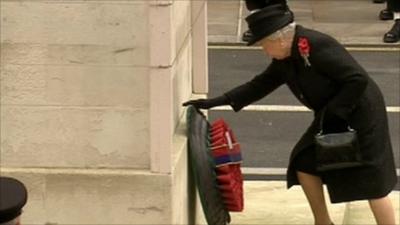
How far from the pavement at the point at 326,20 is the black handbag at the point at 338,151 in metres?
8.83

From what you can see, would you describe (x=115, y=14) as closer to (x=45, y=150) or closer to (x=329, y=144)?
(x=45, y=150)

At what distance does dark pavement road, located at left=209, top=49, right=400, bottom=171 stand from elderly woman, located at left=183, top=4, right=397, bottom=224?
277 centimetres

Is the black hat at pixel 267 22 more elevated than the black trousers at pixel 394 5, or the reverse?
the black hat at pixel 267 22

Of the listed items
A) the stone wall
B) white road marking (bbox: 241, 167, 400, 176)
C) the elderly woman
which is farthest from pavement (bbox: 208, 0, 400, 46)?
the stone wall

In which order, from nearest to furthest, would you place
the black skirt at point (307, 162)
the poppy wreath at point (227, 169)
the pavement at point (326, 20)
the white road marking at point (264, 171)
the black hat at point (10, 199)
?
the black hat at point (10, 199)
the poppy wreath at point (227, 169)
the black skirt at point (307, 162)
the white road marking at point (264, 171)
the pavement at point (326, 20)

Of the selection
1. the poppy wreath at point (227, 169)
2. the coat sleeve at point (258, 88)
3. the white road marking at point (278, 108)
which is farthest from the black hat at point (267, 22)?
the white road marking at point (278, 108)

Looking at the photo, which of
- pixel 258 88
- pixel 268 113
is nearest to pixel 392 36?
pixel 268 113

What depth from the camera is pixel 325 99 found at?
6.14m

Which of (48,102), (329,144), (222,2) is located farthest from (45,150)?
(222,2)

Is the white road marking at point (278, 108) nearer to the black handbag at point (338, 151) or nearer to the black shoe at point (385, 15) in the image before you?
the black handbag at point (338, 151)

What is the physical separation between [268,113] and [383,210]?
463cm

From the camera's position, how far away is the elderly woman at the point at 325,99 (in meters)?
6.00

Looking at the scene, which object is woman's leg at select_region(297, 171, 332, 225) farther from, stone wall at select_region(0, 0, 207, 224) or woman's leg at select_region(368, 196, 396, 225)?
stone wall at select_region(0, 0, 207, 224)

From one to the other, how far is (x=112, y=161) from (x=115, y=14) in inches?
31.4
